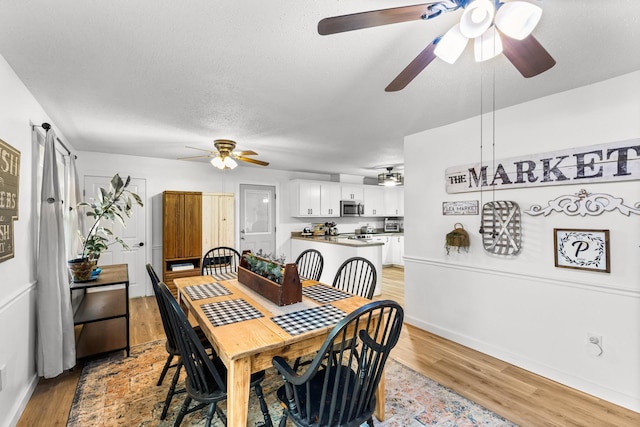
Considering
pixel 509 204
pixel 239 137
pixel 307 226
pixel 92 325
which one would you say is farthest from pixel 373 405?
pixel 307 226

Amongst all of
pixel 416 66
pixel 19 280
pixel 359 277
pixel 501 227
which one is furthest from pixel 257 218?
pixel 416 66

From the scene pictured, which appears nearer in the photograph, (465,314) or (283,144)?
(465,314)

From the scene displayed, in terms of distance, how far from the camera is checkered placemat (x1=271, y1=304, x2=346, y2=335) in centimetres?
163

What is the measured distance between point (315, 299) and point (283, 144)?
7.94 feet

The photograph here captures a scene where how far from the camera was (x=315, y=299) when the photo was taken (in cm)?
216

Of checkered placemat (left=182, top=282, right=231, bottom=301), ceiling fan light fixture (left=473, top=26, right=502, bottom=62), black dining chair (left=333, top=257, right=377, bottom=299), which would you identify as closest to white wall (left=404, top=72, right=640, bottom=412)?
black dining chair (left=333, top=257, right=377, bottom=299)

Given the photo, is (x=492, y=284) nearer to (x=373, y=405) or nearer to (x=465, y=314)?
(x=465, y=314)

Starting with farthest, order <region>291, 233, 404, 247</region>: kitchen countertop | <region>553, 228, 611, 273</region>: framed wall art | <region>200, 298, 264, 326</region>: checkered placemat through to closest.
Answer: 1. <region>291, 233, 404, 247</region>: kitchen countertop
2. <region>553, 228, 611, 273</region>: framed wall art
3. <region>200, 298, 264, 326</region>: checkered placemat

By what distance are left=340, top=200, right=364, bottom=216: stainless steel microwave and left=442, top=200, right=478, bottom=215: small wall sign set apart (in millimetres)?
3487

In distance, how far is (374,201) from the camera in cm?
717

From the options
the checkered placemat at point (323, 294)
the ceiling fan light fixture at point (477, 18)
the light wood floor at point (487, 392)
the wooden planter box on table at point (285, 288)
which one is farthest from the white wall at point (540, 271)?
the wooden planter box on table at point (285, 288)

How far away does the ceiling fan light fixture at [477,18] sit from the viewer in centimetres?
111

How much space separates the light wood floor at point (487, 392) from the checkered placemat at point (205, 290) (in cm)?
107

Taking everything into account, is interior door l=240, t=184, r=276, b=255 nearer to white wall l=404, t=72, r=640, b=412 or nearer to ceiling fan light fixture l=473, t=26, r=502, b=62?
white wall l=404, t=72, r=640, b=412
